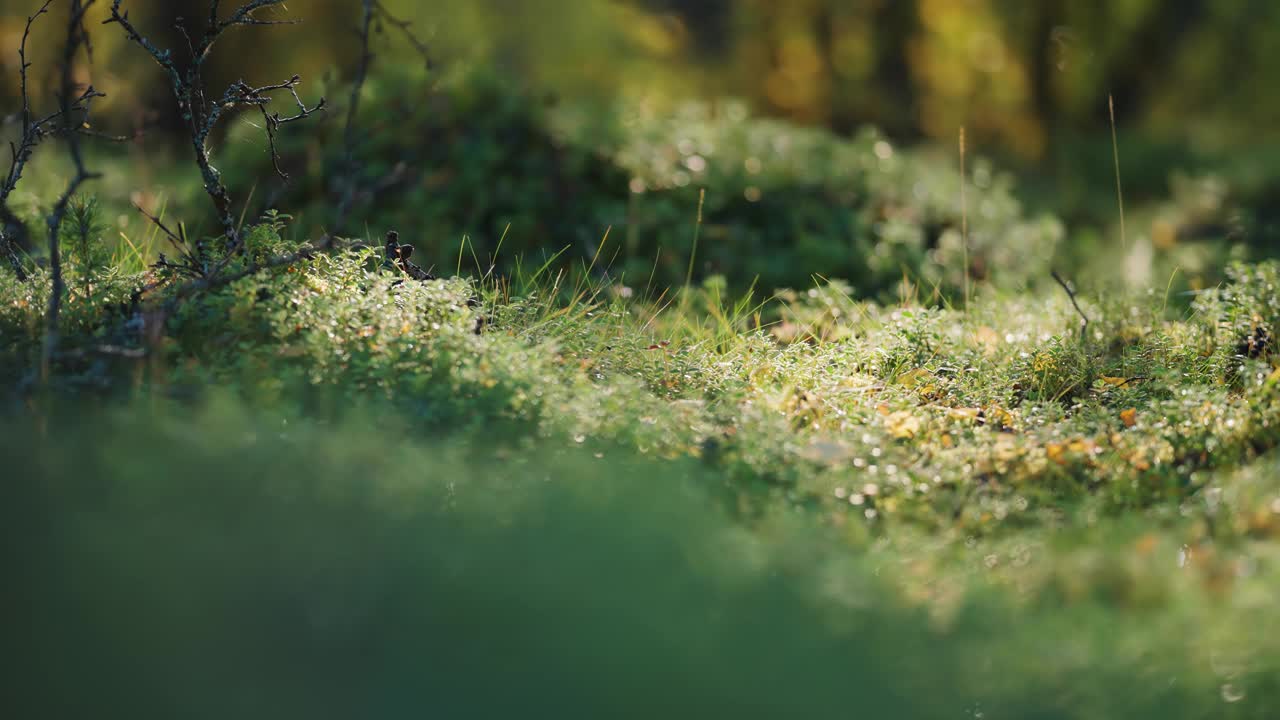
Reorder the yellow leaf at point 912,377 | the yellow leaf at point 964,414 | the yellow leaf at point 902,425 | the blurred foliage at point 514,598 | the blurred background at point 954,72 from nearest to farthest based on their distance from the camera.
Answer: the blurred foliage at point 514,598
the yellow leaf at point 902,425
the yellow leaf at point 964,414
the yellow leaf at point 912,377
the blurred background at point 954,72

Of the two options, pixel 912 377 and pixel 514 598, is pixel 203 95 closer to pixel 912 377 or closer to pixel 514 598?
pixel 514 598

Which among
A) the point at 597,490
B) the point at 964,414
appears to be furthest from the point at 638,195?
the point at 597,490

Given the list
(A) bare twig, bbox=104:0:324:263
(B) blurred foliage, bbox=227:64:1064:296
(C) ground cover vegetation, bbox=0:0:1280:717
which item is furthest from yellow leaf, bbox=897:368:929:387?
(A) bare twig, bbox=104:0:324:263

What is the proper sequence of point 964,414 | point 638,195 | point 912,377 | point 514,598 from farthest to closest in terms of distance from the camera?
point 638,195
point 912,377
point 964,414
point 514,598

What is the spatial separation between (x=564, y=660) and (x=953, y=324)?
8.65 ft

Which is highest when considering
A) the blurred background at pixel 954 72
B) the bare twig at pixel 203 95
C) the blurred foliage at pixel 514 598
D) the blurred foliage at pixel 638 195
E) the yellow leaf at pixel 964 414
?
the blurred background at pixel 954 72

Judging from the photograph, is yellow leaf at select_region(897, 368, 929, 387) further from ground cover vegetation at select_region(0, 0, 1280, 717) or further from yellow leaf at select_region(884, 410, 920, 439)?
yellow leaf at select_region(884, 410, 920, 439)

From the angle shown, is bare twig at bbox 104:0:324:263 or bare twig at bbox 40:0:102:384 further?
bare twig at bbox 104:0:324:263

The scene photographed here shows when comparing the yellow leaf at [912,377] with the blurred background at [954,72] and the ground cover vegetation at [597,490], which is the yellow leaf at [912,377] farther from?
the blurred background at [954,72]

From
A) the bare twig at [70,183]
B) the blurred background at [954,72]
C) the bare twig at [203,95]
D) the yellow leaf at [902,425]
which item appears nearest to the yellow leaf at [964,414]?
the yellow leaf at [902,425]

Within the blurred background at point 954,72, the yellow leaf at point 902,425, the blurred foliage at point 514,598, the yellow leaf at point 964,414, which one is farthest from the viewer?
the blurred background at point 954,72

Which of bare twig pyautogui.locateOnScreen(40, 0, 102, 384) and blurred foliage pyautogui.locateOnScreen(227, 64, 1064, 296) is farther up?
blurred foliage pyautogui.locateOnScreen(227, 64, 1064, 296)

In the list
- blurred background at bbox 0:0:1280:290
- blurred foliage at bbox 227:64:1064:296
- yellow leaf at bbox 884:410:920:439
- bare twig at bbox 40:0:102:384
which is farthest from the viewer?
blurred background at bbox 0:0:1280:290

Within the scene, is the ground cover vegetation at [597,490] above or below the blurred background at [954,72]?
below
